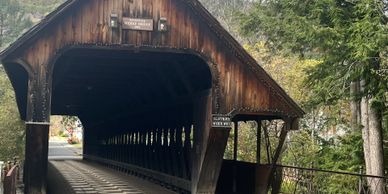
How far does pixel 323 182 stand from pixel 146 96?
7422 mm

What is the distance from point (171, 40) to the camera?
37.9ft

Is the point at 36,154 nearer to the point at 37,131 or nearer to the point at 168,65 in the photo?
the point at 37,131

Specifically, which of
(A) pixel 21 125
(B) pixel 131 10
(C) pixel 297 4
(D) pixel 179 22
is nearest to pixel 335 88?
(C) pixel 297 4

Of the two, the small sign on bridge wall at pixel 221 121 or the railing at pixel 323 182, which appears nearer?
the small sign on bridge wall at pixel 221 121

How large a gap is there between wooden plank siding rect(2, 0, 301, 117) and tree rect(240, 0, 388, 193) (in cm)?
214

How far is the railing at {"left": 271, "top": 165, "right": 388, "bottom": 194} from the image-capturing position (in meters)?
14.0

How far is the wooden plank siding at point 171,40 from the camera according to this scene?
1088 cm

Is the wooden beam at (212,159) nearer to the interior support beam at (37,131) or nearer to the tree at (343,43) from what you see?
the tree at (343,43)

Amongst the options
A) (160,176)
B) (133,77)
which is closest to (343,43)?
(160,176)

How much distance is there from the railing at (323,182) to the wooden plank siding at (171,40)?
2.51 m

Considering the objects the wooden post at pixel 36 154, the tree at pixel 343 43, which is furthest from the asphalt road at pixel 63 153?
the wooden post at pixel 36 154

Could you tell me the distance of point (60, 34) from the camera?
1091cm

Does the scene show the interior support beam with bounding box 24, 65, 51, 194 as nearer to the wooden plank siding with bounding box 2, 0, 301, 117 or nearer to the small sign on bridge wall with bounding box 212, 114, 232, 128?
the wooden plank siding with bounding box 2, 0, 301, 117

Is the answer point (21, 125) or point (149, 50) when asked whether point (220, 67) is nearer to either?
point (149, 50)
